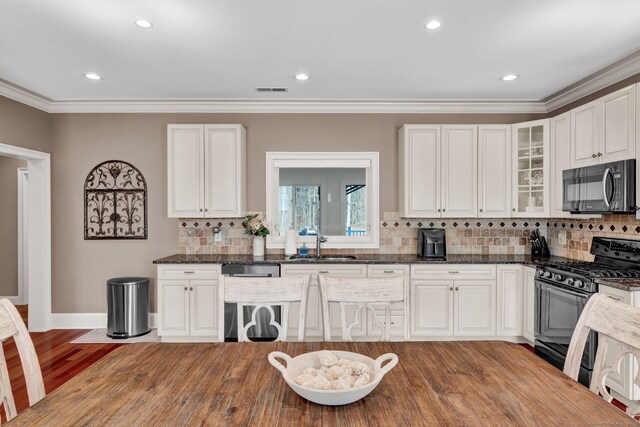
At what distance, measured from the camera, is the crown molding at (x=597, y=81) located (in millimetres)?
3201

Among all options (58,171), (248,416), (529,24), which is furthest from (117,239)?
(529,24)

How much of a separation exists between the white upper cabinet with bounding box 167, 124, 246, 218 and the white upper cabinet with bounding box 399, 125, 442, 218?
1.86 m

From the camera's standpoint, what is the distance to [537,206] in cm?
410

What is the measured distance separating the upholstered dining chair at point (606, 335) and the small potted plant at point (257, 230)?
3253 mm

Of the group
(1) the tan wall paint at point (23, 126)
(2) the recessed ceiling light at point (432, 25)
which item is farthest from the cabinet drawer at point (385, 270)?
(1) the tan wall paint at point (23, 126)

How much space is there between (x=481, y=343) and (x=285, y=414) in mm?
1016

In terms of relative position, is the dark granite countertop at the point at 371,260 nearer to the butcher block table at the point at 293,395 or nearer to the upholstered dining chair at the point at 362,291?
the upholstered dining chair at the point at 362,291

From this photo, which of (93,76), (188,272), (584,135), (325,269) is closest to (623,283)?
(584,135)

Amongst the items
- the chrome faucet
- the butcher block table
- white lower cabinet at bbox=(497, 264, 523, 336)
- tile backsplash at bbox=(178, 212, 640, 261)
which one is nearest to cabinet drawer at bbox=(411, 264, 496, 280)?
white lower cabinet at bbox=(497, 264, 523, 336)

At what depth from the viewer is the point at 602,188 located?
3.09 metres

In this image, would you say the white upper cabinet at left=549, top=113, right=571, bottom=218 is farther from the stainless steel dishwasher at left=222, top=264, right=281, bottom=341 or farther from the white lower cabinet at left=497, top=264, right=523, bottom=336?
the stainless steel dishwasher at left=222, top=264, right=281, bottom=341

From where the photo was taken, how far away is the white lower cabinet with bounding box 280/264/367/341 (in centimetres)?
391

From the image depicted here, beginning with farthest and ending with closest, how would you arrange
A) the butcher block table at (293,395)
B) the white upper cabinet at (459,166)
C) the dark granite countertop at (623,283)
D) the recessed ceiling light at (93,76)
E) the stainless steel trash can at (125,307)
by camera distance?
the white upper cabinet at (459,166), the stainless steel trash can at (125,307), the recessed ceiling light at (93,76), the dark granite countertop at (623,283), the butcher block table at (293,395)

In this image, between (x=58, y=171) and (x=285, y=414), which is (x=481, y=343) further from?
(x=58, y=171)
